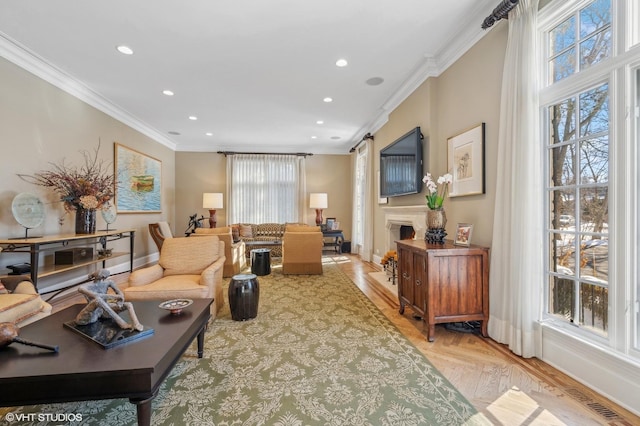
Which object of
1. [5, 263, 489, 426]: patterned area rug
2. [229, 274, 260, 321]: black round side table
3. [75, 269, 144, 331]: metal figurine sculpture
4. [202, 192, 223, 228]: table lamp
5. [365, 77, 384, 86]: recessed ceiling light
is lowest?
[5, 263, 489, 426]: patterned area rug

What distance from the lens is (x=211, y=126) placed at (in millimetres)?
6113

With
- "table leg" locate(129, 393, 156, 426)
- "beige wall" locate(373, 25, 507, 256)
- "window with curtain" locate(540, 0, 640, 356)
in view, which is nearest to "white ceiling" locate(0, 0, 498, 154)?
"beige wall" locate(373, 25, 507, 256)

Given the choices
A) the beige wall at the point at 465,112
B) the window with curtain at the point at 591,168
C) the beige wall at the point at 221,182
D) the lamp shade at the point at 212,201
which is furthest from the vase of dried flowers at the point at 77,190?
the window with curtain at the point at 591,168

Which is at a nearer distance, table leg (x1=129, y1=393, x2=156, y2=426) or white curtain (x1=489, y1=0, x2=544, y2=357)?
table leg (x1=129, y1=393, x2=156, y2=426)

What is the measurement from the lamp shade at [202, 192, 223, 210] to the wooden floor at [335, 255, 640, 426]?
592 cm

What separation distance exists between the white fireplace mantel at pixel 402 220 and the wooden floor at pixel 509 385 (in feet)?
4.85

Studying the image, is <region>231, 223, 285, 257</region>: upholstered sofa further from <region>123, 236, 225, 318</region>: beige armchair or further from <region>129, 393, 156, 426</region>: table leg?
→ <region>129, 393, 156, 426</region>: table leg

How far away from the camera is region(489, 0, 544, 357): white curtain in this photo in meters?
2.17

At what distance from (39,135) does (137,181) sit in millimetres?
2313

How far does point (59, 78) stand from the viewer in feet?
12.4

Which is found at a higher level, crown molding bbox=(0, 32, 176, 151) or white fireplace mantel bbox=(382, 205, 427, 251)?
crown molding bbox=(0, 32, 176, 151)

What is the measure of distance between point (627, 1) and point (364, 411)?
2.87 m

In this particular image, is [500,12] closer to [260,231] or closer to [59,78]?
[59,78]

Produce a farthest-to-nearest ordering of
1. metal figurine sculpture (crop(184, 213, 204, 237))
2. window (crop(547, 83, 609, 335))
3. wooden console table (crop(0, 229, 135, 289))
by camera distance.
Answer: metal figurine sculpture (crop(184, 213, 204, 237))
wooden console table (crop(0, 229, 135, 289))
window (crop(547, 83, 609, 335))
